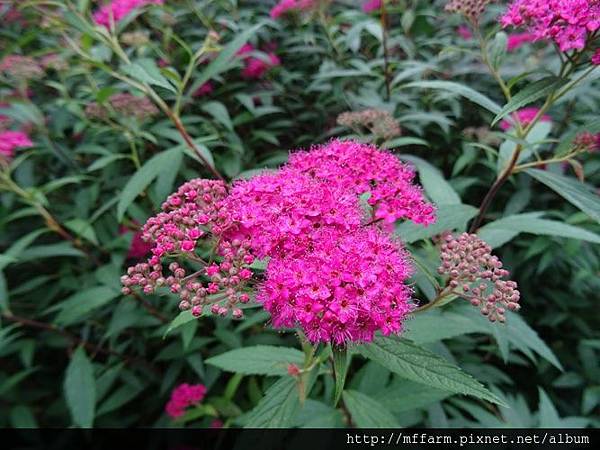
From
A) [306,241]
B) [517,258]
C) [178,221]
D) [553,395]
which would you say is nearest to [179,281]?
[178,221]

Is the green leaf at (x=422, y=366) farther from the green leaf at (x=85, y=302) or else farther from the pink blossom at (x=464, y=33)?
the pink blossom at (x=464, y=33)

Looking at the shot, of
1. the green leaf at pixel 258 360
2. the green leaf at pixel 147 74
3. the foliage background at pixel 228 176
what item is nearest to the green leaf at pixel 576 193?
the foliage background at pixel 228 176

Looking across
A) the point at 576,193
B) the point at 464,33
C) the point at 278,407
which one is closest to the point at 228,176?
the point at 278,407

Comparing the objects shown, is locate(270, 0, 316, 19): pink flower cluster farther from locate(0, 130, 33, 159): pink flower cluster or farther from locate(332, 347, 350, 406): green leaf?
locate(332, 347, 350, 406): green leaf

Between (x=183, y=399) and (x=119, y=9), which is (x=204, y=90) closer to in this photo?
(x=119, y=9)

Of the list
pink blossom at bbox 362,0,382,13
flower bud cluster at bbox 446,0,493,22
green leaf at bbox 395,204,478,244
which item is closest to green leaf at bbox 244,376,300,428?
green leaf at bbox 395,204,478,244

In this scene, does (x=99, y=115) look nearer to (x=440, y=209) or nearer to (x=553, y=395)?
(x=440, y=209)
